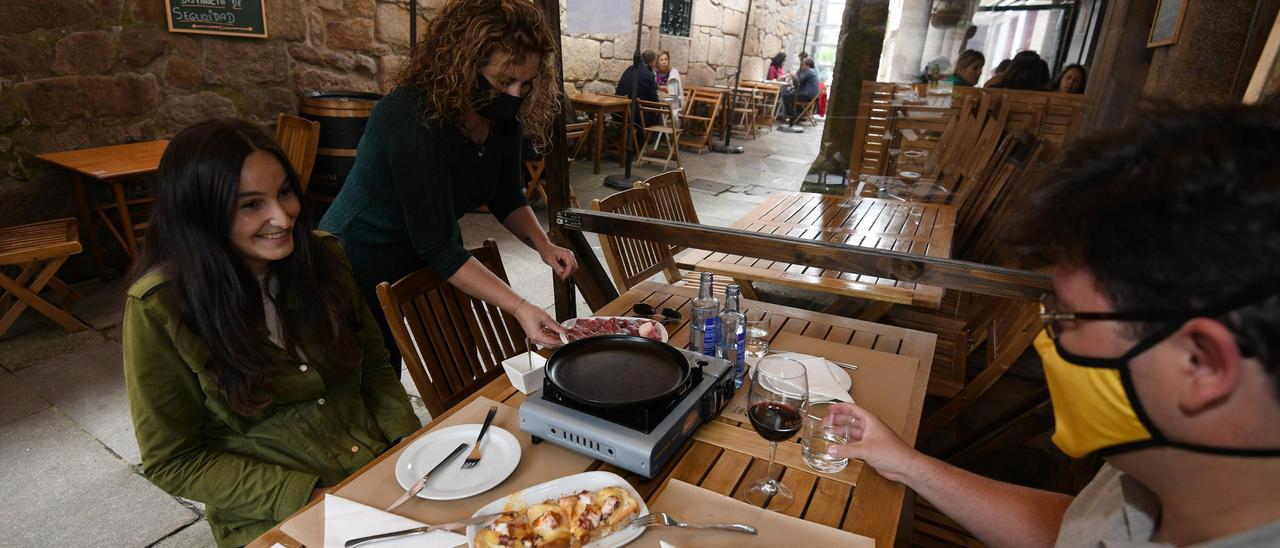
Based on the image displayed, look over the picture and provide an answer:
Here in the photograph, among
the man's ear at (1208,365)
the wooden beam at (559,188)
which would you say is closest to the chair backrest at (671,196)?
the wooden beam at (559,188)

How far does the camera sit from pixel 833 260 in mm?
2045

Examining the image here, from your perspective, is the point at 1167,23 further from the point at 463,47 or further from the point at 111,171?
the point at 111,171

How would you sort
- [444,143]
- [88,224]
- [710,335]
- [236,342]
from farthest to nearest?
[88,224]
[444,143]
[710,335]
[236,342]

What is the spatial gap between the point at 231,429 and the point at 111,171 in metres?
2.86

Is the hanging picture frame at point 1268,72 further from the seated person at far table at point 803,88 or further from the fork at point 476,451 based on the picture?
the fork at point 476,451

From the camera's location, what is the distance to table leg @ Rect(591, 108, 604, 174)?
255 inches

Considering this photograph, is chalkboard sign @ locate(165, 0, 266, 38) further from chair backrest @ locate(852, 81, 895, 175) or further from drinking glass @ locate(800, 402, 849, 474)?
drinking glass @ locate(800, 402, 849, 474)

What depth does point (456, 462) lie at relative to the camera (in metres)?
1.17

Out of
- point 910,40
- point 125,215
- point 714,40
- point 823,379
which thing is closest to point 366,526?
point 823,379

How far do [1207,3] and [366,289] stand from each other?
303 centimetres

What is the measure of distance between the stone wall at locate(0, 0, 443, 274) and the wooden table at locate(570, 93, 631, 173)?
76.6 inches

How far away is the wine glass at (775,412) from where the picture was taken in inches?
43.4

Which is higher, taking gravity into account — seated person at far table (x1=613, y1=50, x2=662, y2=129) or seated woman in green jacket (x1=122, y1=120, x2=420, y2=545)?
seated person at far table (x1=613, y1=50, x2=662, y2=129)

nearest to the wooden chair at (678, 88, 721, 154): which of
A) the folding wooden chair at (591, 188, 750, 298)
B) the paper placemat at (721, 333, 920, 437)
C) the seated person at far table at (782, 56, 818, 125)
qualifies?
the seated person at far table at (782, 56, 818, 125)
